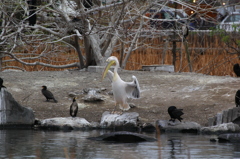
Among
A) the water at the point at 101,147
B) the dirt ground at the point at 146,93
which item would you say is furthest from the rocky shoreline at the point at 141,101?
the water at the point at 101,147

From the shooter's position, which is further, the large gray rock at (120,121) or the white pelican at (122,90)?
the white pelican at (122,90)

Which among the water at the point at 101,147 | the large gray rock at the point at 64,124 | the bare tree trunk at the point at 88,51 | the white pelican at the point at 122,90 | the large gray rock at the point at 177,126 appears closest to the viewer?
the water at the point at 101,147

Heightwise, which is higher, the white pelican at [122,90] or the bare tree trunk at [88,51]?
the bare tree trunk at [88,51]

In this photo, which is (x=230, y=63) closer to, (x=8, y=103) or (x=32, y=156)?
(x=8, y=103)

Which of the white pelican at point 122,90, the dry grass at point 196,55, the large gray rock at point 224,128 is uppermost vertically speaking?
the dry grass at point 196,55

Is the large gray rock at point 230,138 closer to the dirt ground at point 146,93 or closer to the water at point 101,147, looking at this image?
the water at point 101,147

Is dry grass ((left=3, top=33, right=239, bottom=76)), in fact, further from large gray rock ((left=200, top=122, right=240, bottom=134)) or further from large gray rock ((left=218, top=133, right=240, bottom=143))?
large gray rock ((left=218, top=133, right=240, bottom=143))

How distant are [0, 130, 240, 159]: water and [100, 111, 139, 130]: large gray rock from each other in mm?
851

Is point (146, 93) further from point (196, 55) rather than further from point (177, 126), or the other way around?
point (196, 55)

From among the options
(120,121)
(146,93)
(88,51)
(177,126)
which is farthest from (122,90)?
(88,51)

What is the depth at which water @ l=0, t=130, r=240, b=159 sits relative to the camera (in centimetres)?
806

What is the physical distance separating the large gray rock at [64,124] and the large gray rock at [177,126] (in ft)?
5.04

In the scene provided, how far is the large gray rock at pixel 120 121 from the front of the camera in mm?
11242

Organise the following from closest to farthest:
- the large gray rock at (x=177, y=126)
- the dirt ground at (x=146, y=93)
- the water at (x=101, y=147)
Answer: the water at (x=101, y=147) < the large gray rock at (x=177, y=126) < the dirt ground at (x=146, y=93)
